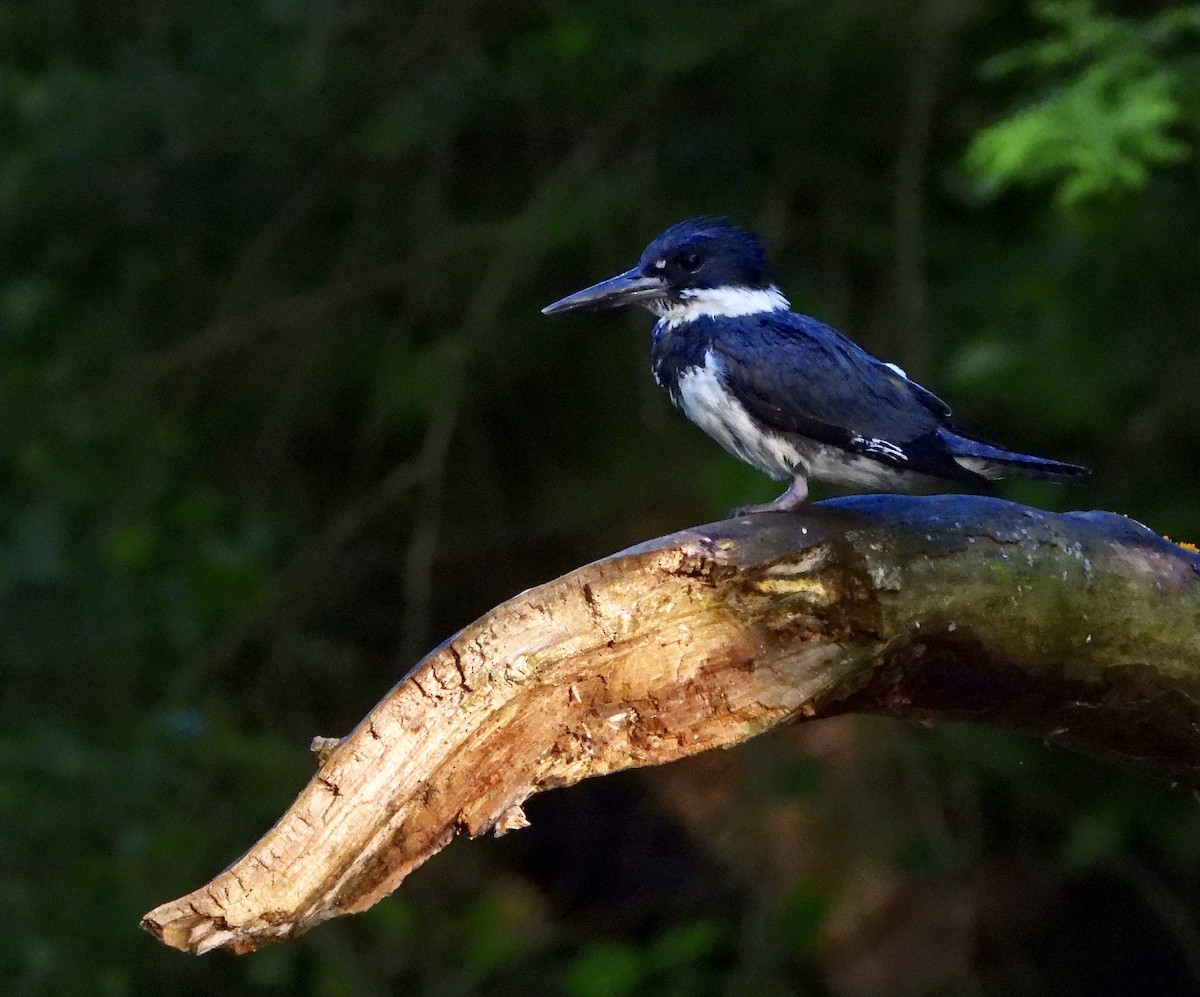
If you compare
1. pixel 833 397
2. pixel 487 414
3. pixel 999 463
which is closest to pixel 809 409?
A: pixel 833 397

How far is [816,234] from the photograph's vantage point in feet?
15.6

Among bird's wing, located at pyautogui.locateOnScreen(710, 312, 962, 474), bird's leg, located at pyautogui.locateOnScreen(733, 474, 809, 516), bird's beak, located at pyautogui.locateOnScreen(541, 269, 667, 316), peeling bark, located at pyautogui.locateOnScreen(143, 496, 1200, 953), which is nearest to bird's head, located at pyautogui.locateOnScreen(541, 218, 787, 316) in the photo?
bird's beak, located at pyautogui.locateOnScreen(541, 269, 667, 316)

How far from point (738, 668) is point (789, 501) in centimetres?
52

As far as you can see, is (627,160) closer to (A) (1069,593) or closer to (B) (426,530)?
(B) (426,530)

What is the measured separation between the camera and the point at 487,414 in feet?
17.4

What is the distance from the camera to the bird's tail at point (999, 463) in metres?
2.72

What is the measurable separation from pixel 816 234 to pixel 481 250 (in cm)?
94

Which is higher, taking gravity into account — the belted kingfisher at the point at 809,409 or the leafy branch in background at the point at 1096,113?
the leafy branch in background at the point at 1096,113

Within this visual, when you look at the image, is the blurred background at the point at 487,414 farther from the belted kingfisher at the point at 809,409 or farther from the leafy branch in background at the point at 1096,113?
the belted kingfisher at the point at 809,409

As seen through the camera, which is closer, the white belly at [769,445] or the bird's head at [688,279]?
the white belly at [769,445]

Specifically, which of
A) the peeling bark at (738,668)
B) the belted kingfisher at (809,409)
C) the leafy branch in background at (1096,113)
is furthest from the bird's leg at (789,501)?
the leafy branch in background at (1096,113)

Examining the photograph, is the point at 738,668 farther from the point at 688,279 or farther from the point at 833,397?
the point at 688,279

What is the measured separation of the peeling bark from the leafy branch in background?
1002mm

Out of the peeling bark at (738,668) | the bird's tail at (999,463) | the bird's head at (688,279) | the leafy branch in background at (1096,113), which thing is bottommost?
the peeling bark at (738,668)
